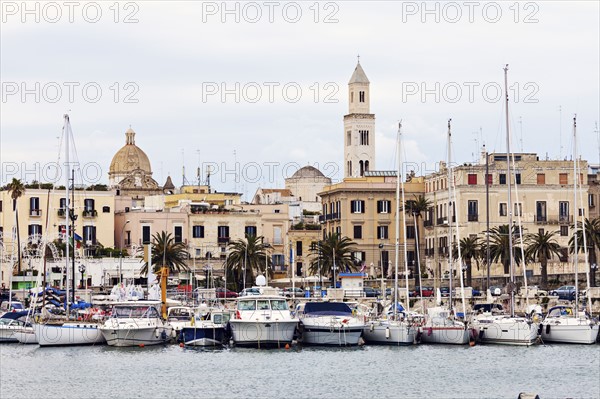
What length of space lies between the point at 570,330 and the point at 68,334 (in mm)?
24736

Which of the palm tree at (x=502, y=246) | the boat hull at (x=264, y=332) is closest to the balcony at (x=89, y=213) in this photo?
the palm tree at (x=502, y=246)

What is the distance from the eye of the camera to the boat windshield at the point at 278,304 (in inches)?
3017

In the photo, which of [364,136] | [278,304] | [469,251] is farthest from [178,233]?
[278,304]

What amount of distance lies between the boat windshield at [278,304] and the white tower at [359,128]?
72.5m

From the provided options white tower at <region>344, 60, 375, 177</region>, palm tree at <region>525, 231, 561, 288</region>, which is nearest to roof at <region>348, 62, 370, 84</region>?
white tower at <region>344, 60, 375, 177</region>

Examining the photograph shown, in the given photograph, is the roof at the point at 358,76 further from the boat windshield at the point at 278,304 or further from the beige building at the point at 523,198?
the boat windshield at the point at 278,304

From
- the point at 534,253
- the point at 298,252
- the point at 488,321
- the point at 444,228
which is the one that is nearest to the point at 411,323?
the point at 488,321

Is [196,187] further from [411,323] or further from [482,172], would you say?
[411,323]

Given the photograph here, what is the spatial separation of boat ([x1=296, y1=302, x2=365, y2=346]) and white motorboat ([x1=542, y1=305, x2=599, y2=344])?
9.26 m

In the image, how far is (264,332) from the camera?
250ft

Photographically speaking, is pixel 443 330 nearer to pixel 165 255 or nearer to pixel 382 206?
pixel 165 255

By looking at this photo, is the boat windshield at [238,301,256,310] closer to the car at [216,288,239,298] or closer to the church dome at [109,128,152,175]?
the car at [216,288,239,298]

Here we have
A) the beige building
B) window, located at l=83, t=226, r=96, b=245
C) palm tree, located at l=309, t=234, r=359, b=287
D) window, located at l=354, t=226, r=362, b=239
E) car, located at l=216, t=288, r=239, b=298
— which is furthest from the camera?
window, located at l=354, t=226, r=362, b=239

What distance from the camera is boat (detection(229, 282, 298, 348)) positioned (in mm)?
76000
